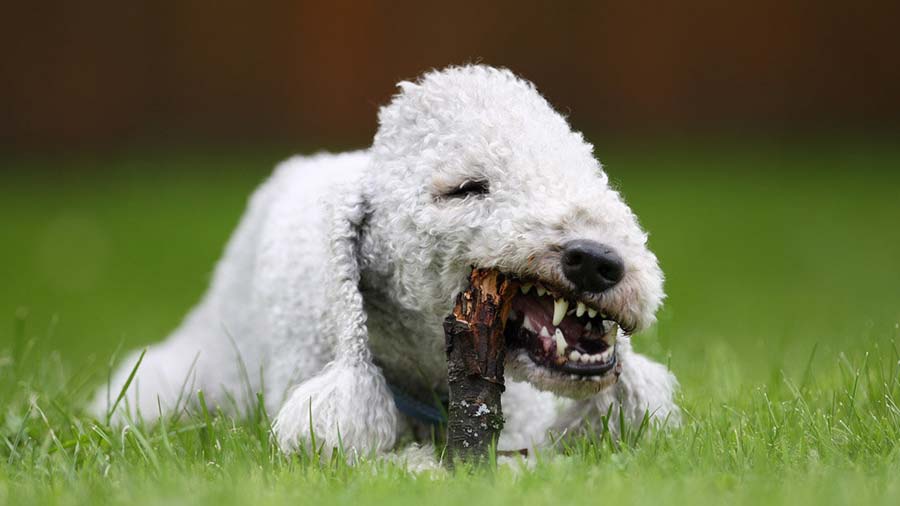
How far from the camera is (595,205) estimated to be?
327 cm

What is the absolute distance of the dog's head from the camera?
3.20 meters

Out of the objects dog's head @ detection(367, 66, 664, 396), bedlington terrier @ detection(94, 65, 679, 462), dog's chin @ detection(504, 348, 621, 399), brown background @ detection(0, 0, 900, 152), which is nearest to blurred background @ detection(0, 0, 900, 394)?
brown background @ detection(0, 0, 900, 152)

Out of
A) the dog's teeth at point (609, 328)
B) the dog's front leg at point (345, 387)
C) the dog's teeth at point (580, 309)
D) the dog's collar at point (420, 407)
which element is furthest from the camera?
the dog's collar at point (420, 407)

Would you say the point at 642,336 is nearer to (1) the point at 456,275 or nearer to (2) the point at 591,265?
(1) the point at 456,275

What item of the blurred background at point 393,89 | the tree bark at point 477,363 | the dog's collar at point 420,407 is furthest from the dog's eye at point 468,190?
the blurred background at point 393,89

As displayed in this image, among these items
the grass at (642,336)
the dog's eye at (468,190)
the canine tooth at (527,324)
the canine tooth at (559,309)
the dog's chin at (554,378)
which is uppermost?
the dog's eye at (468,190)

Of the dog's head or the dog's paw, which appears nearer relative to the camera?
the dog's head

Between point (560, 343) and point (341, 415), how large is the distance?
64cm

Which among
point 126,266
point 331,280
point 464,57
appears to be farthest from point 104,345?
point 464,57

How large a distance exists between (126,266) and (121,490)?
7006mm

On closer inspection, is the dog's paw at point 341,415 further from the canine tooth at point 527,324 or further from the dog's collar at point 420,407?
the canine tooth at point 527,324

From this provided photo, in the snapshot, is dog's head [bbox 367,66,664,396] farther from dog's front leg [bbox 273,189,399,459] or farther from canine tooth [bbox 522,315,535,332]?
dog's front leg [bbox 273,189,399,459]

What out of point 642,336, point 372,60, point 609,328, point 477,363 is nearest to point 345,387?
point 477,363

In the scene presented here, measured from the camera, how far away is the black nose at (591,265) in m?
3.13
